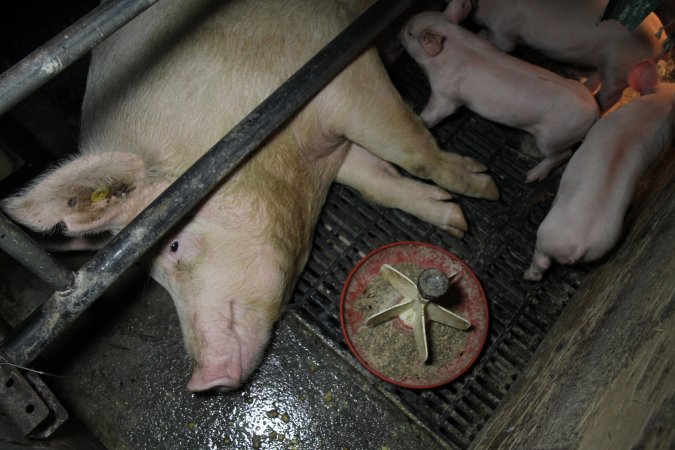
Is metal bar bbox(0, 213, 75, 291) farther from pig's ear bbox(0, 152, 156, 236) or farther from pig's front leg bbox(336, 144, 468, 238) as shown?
pig's front leg bbox(336, 144, 468, 238)

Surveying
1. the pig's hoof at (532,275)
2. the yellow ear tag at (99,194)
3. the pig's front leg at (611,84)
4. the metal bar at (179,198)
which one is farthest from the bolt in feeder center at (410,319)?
the pig's front leg at (611,84)

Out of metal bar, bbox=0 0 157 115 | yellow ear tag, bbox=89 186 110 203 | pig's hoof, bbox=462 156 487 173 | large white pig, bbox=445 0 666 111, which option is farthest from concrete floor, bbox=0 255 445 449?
large white pig, bbox=445 0 666 111

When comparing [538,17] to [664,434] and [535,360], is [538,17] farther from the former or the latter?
[664,434]

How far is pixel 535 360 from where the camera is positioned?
7.11 ft

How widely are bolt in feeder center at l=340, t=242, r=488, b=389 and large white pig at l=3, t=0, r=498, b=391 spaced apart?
1.21ft

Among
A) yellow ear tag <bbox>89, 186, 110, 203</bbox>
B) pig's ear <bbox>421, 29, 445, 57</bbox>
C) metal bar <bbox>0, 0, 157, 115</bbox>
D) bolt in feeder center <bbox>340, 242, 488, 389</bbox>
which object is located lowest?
bolt in feeder center <bbox>340, 242, 488, 389</bbox>

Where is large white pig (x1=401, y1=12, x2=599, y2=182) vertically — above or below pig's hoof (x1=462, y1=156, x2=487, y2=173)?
above

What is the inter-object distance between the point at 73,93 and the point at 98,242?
1.33 m

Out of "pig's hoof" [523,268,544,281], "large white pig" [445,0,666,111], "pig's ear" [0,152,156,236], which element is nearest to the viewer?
"pig's ear" [0,152,156,236]

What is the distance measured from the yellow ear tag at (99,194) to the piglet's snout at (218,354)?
0.56m

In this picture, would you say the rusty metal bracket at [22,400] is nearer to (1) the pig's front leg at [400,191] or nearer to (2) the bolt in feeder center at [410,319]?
(2) the bolt in feeder center at [410,319]

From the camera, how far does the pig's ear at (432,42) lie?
256 cm

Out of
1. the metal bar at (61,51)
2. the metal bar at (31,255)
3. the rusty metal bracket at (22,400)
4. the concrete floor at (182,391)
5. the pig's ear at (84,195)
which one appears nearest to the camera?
the metal bar at (61,51)

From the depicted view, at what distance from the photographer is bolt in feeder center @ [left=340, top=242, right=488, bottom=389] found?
2201mm
